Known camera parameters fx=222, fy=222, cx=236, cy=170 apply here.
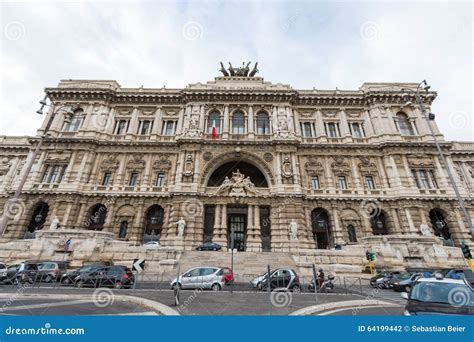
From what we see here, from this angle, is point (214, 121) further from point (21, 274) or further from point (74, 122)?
point (21, 274)

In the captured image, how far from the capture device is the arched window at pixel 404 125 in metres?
28.7

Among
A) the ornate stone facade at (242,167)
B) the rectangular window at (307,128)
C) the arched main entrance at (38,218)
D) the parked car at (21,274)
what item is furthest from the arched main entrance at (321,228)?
the arched main entrance at (38,218)

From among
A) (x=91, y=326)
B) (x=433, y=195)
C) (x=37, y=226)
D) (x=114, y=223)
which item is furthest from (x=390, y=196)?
(x=37, y=226)

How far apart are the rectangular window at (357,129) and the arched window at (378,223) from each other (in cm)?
1026

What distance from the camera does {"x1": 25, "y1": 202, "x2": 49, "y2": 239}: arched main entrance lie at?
77.9 feet

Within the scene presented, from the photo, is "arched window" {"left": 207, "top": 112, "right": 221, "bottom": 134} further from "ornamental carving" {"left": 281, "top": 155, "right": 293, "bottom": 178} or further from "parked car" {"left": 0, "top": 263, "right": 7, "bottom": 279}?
"parked car" {"left": 0, "top": 263, "right": 7, "bottom": 279}

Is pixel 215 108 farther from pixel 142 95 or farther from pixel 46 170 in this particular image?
pixel 46 170

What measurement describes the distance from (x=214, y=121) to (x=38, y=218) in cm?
2241

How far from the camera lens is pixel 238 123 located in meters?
29.7

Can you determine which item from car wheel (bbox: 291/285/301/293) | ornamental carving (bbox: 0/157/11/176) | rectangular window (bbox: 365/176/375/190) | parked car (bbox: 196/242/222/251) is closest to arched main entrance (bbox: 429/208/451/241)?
rectangular window (bbox: 365/176/375/190)

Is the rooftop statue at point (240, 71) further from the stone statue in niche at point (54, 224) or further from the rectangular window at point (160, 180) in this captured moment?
the stone statue in niche at point (54, 224)

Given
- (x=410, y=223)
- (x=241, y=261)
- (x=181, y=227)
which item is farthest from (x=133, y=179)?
(x=410, y=223)

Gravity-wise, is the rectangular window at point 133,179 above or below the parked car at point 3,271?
above

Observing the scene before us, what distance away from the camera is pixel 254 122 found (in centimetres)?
2919
